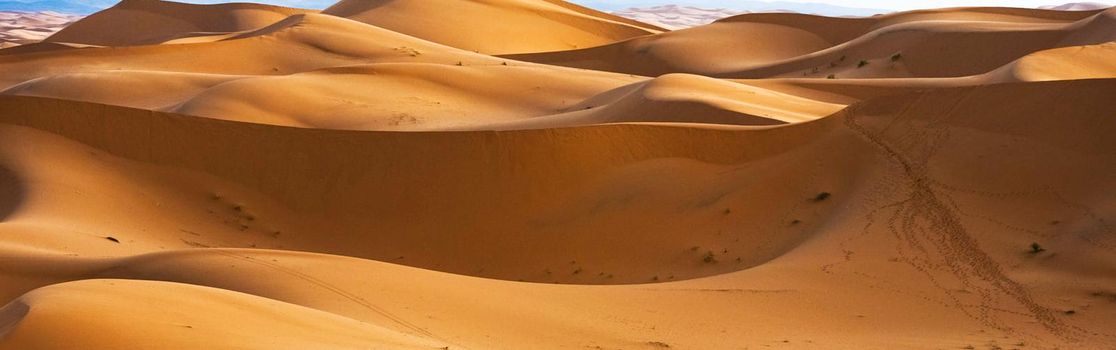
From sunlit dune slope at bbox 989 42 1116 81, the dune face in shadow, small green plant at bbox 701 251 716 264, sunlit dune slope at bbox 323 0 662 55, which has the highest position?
sunlit dune slope at bbox 323 0 662 55

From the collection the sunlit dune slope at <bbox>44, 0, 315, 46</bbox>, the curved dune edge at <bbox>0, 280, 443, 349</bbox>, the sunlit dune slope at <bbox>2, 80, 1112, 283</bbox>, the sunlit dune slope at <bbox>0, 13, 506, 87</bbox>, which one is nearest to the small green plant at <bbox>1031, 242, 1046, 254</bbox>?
the sunlit dune slope at <bbox>2, 80, 1112, 283</bbox>

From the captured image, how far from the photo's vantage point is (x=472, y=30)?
4194 cm

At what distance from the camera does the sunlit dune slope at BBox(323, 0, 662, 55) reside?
41.1 metres

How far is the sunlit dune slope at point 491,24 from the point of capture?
41.1 m

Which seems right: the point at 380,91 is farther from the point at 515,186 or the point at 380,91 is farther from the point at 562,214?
the point at 562,214

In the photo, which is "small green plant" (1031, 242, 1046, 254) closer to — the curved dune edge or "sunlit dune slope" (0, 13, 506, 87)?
the curved dune edge

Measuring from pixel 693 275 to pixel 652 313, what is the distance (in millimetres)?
2807

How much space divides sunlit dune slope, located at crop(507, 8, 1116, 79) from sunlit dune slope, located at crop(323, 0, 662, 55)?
5.85m

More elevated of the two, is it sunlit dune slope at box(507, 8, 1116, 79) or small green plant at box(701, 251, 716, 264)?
sunlit dune slope at box(507, 8, 1116, 79)

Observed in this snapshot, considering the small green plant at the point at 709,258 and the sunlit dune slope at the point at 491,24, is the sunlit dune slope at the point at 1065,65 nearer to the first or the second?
the small green plant at the point at 709,258

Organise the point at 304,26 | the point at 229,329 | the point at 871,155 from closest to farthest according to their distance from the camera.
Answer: the point at 229,329, the point at 871,155, the point at 304,26

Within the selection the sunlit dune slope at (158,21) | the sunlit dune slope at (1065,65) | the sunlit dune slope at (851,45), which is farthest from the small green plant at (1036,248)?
the sunlit dune slope at (158,21)

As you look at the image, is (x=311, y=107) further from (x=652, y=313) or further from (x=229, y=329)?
(x=229, y=329)

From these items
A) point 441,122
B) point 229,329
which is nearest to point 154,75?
point 441,122
